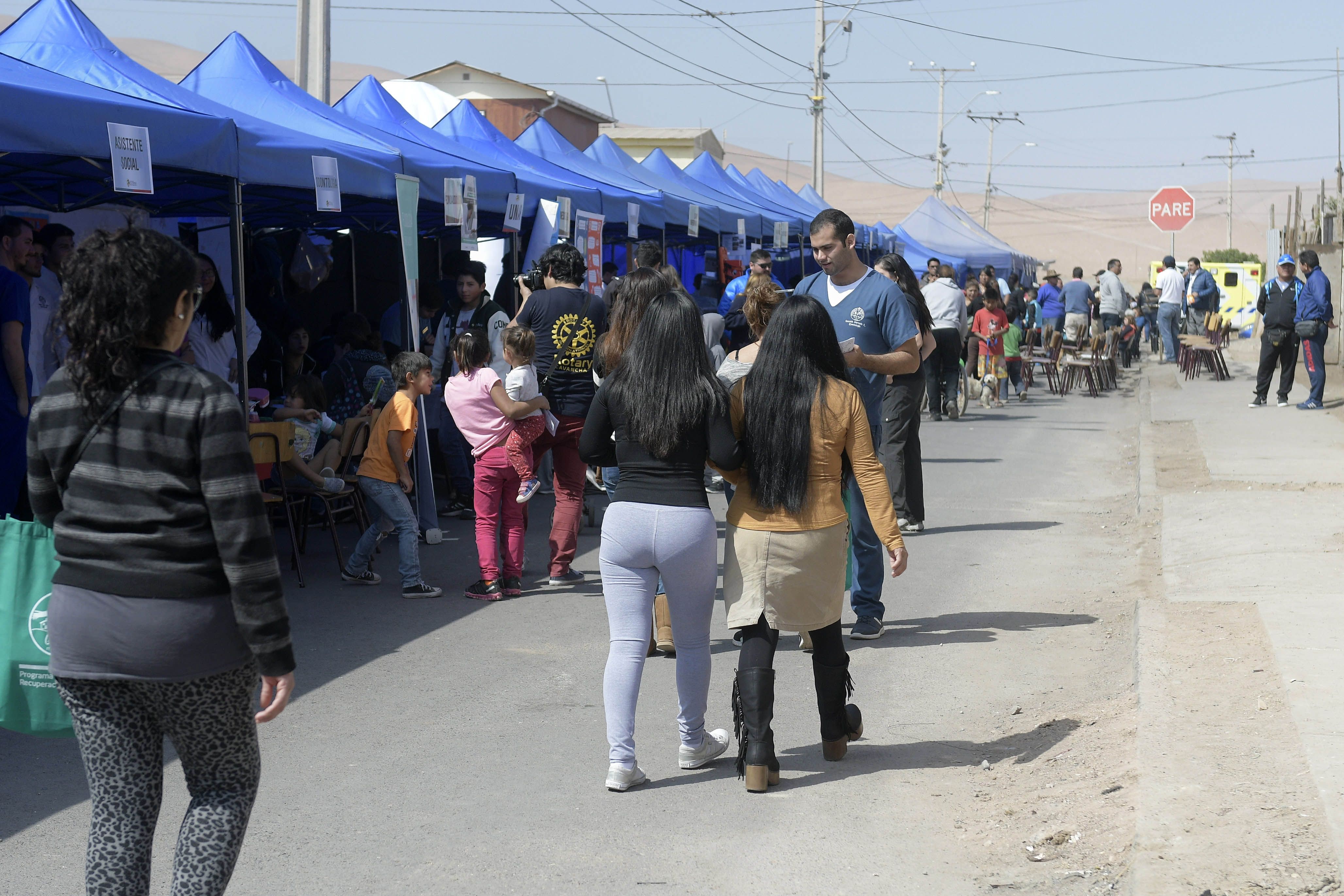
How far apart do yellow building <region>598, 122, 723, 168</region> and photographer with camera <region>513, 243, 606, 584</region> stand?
171 ft

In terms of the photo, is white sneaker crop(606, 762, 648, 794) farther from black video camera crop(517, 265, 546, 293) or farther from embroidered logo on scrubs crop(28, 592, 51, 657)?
black video camera crop(517, 265, 546, 293)

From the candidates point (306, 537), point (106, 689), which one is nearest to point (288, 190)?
point (306, 537)

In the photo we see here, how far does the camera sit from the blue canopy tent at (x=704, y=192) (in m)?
18.2

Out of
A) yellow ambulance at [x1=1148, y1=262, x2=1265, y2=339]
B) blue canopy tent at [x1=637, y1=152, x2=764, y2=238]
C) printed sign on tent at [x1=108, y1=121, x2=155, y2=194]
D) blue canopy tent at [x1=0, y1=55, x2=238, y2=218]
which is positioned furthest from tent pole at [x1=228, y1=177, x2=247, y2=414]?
yellow ambulance at [x1=1148, y1=262, x2=1265, y2=339]

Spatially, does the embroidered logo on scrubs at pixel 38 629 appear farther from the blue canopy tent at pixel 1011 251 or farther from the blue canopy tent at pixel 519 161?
the blue canopy tent at pixel 1011 251

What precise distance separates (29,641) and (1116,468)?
38.5 feet

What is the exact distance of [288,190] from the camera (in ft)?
35.6

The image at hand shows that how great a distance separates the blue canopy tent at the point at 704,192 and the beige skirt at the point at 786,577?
513 inches

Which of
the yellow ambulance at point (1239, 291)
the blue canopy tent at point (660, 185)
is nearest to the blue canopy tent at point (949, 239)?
the yellow ambulance at point (1239, 291)

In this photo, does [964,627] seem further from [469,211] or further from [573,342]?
[469,211]

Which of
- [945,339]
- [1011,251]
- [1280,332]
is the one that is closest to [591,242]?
[945,339]

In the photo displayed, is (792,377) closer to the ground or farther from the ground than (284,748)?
farther from the ground

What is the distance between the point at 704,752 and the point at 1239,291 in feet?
134

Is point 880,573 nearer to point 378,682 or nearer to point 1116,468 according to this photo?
point 378,682
